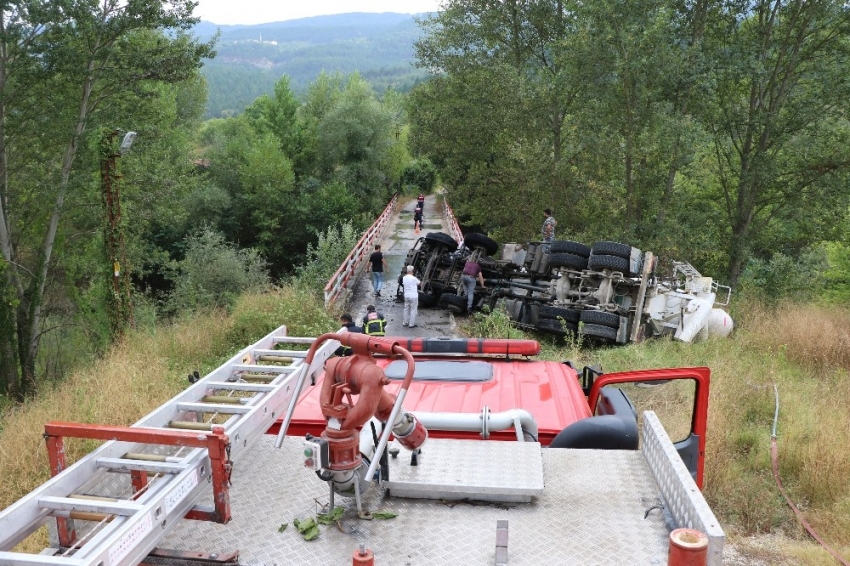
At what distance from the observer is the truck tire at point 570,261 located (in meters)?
13.1

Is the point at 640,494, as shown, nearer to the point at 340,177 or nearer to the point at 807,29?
the point at 807,29

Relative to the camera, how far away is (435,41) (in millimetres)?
27328

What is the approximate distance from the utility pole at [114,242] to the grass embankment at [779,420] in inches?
291

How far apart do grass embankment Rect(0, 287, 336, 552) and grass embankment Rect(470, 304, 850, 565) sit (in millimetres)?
4105

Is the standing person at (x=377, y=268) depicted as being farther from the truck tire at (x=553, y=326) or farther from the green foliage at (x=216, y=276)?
the green foliage at (x=216, y=276)

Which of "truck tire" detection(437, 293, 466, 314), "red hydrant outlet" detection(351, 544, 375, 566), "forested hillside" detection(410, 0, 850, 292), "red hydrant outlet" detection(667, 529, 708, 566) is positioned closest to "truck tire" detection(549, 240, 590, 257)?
"truck tire" detection(437, 293, 466, 314)

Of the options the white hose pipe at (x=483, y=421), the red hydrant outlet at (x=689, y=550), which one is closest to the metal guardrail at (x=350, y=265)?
the white hose pipe at (x=483, y=421)

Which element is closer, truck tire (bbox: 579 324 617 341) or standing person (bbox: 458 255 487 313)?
truck tire (bbox: 579 324 617 341)

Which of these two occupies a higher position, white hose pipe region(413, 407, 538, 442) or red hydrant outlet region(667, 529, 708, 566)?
red hydrant outlet region(667, 529, 708, 566)

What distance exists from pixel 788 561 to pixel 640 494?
10.3 ft

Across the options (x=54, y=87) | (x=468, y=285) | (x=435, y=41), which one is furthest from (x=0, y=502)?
(x=435, y=41)

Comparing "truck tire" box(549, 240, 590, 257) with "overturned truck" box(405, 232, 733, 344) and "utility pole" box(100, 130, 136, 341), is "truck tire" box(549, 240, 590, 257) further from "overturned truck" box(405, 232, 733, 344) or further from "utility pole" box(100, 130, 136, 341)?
"utility pole" box(100, 130, 136, 341)

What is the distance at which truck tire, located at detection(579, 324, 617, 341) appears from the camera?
40.7 ft

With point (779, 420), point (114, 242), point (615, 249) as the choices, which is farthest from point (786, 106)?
point (114, 242)
